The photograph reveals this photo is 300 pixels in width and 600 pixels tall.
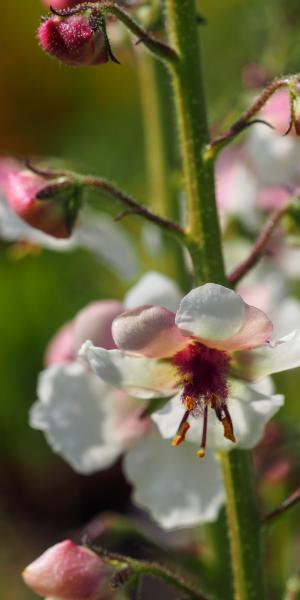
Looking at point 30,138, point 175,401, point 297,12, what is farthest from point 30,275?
point 175,401

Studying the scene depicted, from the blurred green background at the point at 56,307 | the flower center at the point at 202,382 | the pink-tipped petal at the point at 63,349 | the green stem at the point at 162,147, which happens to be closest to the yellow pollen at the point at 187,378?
the flower center at the point at 202,382

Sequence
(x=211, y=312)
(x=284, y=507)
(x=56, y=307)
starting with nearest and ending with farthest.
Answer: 1. (x=211, y=312)
2. (x=284, y=507)
3. (x=56, y=307)

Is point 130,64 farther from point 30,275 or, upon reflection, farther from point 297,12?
point 30,275

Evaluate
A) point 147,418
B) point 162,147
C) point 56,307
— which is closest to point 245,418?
point 147,418

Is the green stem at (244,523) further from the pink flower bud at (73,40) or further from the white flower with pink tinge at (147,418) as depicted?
the pink flower bud at (73,40)

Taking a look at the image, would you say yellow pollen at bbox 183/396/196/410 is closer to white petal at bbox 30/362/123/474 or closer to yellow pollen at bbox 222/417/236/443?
yellow pollen at bbox 222/417/236/443

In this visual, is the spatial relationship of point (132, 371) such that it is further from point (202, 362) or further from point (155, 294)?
point (155, 294)

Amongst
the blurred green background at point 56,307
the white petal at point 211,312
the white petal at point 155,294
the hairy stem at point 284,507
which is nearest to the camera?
the white petal at point 211,312
